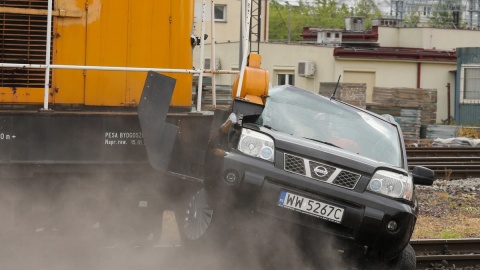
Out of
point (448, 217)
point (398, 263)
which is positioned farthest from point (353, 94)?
point (398, 263)

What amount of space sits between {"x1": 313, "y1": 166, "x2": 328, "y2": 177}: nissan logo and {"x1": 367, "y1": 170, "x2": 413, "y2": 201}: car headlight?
36 cm

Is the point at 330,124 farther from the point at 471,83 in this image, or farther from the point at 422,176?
the point at 471,83

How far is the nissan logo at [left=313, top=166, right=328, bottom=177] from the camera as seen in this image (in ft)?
23.1

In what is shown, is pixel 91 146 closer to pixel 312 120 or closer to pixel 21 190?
pixel 21 190

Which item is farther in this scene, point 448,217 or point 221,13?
point 221,13

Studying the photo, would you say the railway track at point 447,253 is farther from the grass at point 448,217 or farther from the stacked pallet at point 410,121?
the stacked pallet at point 410,121

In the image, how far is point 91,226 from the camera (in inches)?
325

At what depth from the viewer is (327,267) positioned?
7.30 m

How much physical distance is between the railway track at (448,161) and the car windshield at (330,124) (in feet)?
28.2

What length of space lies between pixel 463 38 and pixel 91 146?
39673 millimetres

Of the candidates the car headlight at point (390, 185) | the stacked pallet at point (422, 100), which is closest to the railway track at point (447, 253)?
the car headlight at point (390, 185)

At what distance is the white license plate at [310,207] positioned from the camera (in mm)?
6891

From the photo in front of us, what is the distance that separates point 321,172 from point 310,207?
316 millimetres

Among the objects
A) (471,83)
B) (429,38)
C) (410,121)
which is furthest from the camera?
(429,38)
